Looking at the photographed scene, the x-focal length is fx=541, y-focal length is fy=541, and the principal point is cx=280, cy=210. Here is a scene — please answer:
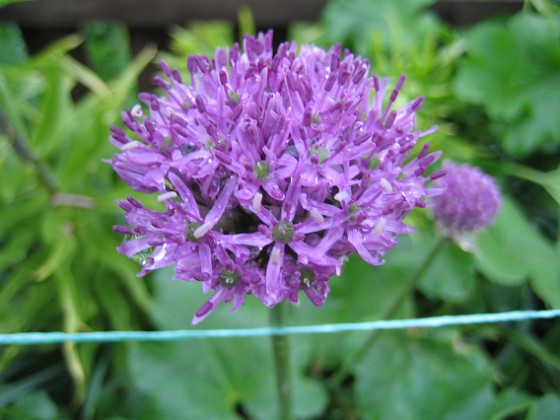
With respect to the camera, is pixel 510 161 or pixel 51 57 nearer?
pixel 51 57

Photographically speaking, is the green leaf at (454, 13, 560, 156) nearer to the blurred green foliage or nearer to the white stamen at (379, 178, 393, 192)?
the blurred green foliage

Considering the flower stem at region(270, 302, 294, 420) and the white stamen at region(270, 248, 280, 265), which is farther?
the flower stem at region(270, 302, 294, 420)

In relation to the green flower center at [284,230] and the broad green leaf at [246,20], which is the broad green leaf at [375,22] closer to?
the broad green leaf at [246,20]

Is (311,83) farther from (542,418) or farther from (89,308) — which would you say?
(89,308)

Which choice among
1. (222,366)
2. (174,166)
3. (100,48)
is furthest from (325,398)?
(100,48)

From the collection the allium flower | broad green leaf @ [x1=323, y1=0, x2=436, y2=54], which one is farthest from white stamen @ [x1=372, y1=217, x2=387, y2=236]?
broad green leaf @ [x1=323, y1=0, x2=436, y2=54]

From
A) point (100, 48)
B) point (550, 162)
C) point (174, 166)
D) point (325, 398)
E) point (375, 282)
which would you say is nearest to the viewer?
point (174, 166)

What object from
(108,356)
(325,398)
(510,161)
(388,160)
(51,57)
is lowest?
(108,356)

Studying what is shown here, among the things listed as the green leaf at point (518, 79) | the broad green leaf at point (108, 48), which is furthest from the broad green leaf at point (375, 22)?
the broad green leaf at point (108, 48)
